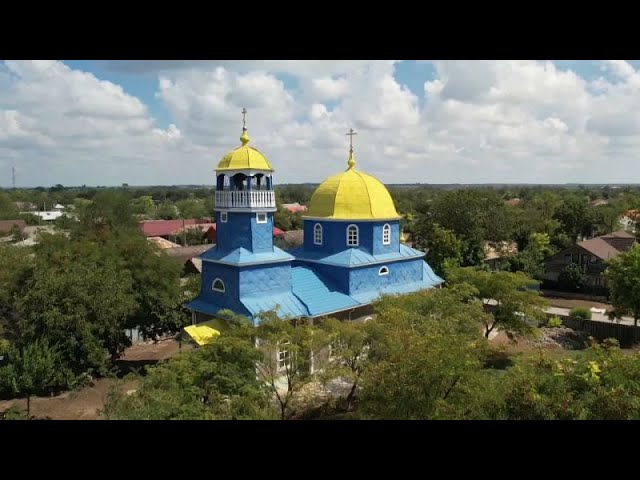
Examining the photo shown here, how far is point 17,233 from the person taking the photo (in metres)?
53.6

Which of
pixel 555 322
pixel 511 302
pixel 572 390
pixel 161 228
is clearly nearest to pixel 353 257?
pixel 511 302

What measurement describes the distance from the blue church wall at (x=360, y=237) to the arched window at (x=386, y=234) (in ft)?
0.52

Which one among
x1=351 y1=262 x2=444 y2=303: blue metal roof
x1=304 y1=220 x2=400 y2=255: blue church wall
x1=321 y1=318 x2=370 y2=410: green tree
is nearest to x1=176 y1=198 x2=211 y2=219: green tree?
x1=304 y1=220 x2=400 y2=255: blue church wall

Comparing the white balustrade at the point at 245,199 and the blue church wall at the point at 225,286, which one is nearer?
the blue church wall at the point at 225,286

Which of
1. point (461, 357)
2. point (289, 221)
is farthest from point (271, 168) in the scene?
point (289, 221)

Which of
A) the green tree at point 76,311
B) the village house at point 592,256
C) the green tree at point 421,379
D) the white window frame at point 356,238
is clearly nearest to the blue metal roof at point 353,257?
the white window frame at point 356,238

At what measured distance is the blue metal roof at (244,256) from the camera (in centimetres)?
1944

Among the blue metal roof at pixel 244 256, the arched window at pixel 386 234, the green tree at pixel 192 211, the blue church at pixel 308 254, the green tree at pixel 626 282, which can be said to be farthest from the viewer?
the green tree at pixel 192 211

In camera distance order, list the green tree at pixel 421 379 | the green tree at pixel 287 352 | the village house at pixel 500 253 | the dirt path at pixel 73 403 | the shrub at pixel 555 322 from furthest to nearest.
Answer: the village house at pixel 500 253, the shrub at pixel 555 322, the dirt path at pixel 73 403, the green tree at pixel 287 352, the green tree at pixel 421 379

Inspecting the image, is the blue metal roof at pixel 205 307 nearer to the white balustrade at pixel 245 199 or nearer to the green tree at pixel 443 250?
the white balustrade at pixel 245 199

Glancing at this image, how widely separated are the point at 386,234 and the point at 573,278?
20867 millimetres

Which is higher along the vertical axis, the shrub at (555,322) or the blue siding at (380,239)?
the blue siding at (380,239)
